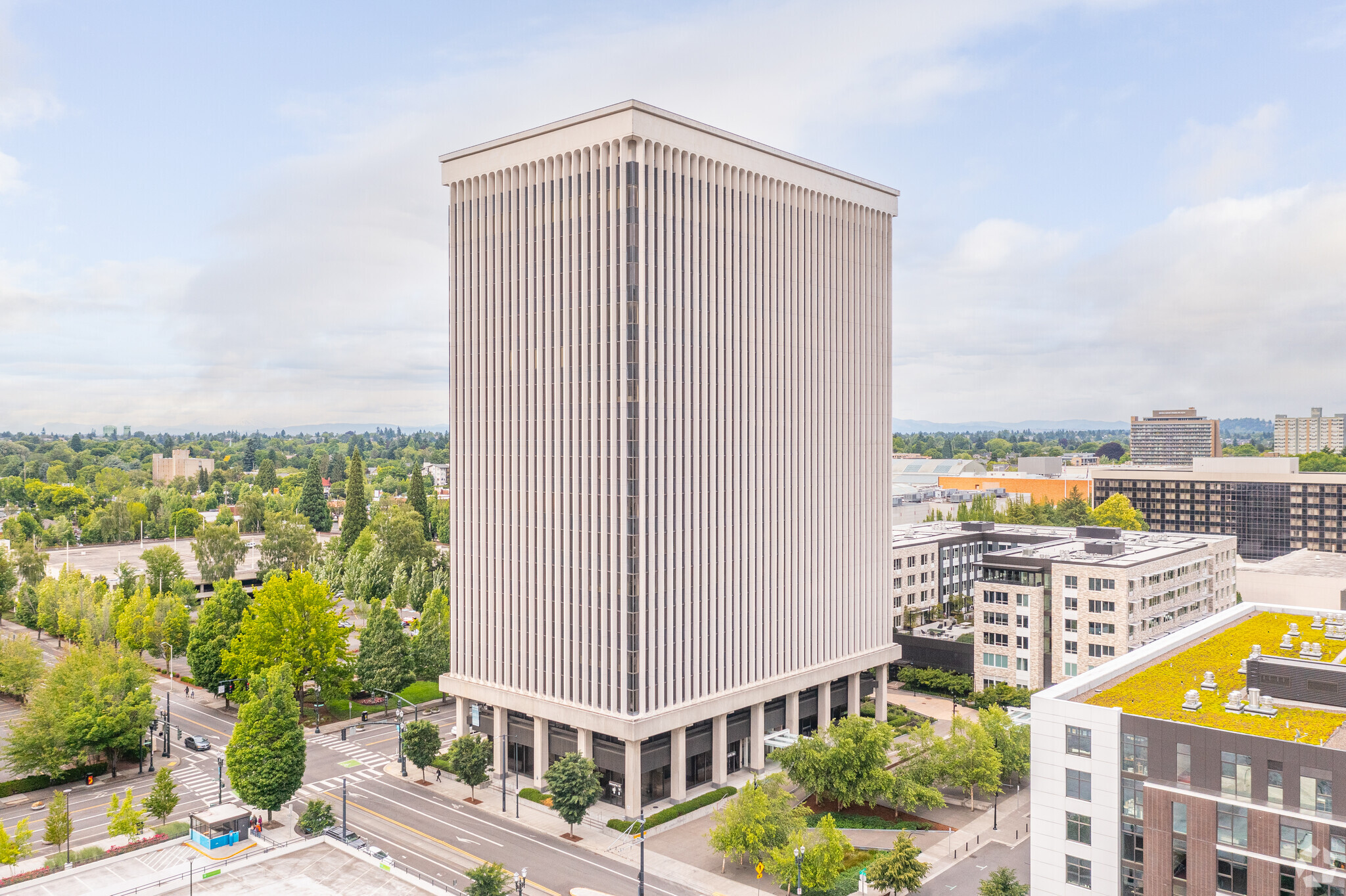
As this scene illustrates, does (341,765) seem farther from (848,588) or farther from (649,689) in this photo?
(848,588)

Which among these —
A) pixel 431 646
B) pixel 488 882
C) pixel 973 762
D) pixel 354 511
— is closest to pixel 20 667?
pixel 431 646

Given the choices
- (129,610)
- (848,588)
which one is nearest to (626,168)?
(848,588)

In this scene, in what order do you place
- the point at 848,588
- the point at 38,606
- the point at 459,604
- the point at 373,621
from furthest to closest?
the point at 38,606 → the point at 373,621 → the point at 848,588 → the point at 459,604

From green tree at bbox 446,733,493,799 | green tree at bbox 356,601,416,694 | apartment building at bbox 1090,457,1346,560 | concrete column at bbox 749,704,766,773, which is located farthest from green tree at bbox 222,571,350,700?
apartment building at bbox 1090,457,1346,560

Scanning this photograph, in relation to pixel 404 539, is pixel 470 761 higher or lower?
lower

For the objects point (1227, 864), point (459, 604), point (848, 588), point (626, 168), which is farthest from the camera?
point (848, 588)

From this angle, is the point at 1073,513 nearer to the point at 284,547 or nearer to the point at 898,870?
the point at 898,870
